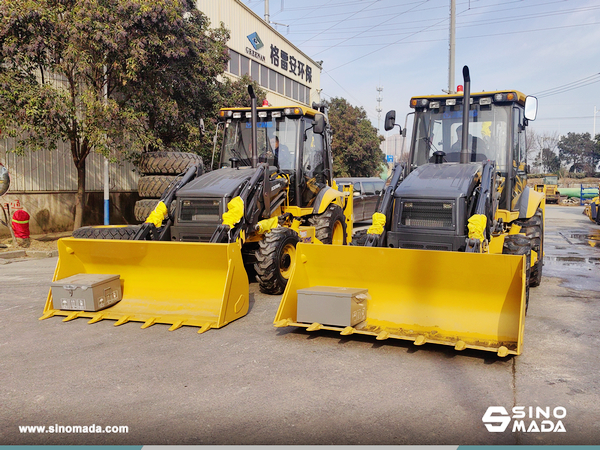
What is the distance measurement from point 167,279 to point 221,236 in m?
0.93

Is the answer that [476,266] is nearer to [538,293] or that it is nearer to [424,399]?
[424,399]

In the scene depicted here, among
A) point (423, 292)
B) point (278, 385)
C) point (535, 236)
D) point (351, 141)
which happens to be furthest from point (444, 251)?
point (351, 141)

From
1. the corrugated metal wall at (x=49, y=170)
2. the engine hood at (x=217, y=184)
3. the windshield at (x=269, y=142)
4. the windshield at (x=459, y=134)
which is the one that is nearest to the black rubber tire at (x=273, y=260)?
the engine hood at (x=217, y=184)

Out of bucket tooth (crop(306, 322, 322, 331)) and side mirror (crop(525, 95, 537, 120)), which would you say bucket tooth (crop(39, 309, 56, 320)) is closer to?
bucket tooth (crop(306, 322, 322, 331))

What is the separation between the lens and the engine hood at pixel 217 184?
25.1 ft

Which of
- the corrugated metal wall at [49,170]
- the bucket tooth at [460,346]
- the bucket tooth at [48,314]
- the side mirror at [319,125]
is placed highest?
the side mirror at [319,125]

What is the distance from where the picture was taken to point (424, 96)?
322 inches

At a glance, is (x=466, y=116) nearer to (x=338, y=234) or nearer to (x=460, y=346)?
(x=460, y=346)

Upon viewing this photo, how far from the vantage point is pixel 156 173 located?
42.8 feet

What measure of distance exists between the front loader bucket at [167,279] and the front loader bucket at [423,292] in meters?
0.77

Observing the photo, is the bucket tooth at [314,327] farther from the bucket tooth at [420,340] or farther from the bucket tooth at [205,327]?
the bucket tooth at [205,327]

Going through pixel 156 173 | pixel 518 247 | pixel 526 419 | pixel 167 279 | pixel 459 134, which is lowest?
pixel 526 419

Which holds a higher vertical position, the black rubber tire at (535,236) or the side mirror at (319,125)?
the side mirror at (319,125)

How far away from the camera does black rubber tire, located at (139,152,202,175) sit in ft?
42.5
